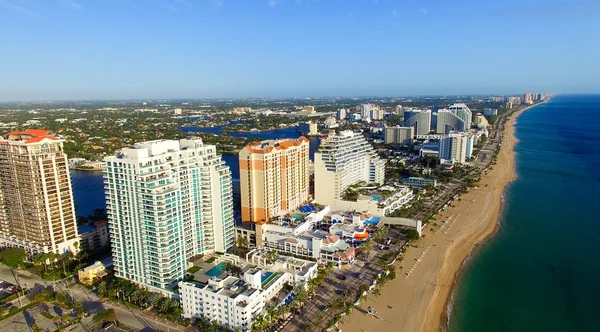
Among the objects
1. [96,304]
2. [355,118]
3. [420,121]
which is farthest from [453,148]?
[355,118]

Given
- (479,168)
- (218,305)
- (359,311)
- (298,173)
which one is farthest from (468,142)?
(218,305)

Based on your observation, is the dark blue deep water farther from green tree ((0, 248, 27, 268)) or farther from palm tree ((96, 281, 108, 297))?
palm tree ((96, 281, 108, 297))

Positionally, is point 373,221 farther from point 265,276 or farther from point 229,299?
point 229,299

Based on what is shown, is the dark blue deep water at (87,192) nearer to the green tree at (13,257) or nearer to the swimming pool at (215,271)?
the green tree at (13,257)

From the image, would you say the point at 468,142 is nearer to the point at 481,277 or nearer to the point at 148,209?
the point at 481,277

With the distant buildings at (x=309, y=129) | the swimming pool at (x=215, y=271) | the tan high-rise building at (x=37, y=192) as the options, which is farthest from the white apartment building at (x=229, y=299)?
the distant buildings at (x=309, y=129)

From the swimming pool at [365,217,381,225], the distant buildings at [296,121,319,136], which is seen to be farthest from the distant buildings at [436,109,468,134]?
the swimming pool at [365,217,381,225]
